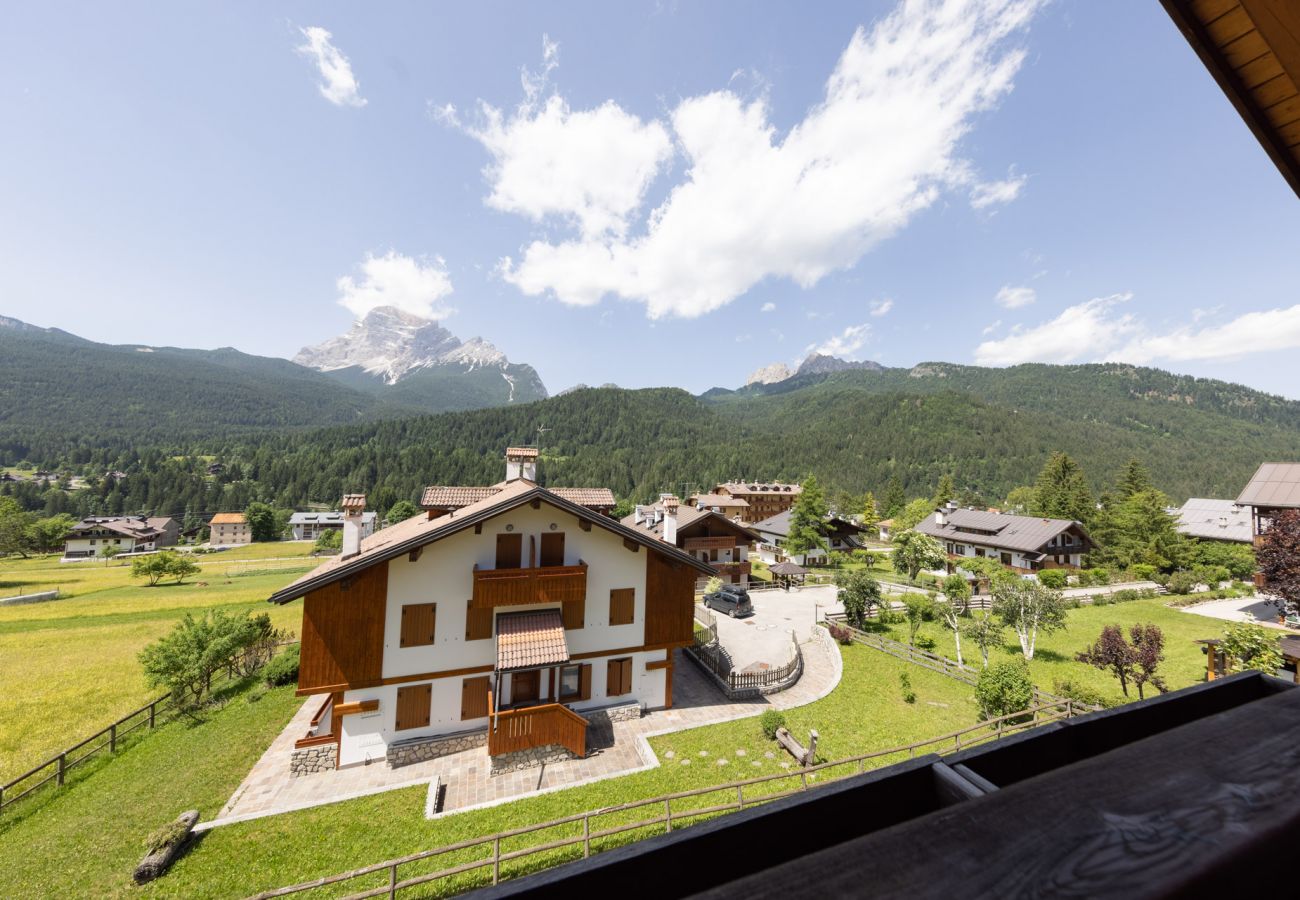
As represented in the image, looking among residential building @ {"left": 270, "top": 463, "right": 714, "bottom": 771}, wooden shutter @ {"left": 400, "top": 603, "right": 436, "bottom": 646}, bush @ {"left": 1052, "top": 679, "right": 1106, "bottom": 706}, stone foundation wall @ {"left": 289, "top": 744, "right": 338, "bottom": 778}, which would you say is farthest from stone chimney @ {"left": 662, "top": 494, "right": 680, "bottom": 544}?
bush @ {"left": 1052, "top": 679, "right": 1106, "bottom": 706}

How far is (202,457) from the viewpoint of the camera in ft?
514

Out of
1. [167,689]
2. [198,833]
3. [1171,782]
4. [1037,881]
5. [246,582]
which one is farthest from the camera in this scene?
[246,582]

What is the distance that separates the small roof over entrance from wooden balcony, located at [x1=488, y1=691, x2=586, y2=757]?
4.69 feet

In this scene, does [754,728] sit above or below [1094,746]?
below

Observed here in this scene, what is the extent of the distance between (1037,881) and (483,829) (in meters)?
14.8

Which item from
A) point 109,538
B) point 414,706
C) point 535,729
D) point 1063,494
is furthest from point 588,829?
point 109,538

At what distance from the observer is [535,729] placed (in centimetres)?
1500

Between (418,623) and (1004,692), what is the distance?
2003cm

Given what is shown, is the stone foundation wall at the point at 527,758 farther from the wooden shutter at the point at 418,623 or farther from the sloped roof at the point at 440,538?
the sloped roof at the point at 440,538

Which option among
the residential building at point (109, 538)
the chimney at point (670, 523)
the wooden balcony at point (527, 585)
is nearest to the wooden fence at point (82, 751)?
the wooden balcony at point (527, 585)

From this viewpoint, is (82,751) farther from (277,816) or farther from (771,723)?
(771,723)

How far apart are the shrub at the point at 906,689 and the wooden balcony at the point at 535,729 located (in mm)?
12662

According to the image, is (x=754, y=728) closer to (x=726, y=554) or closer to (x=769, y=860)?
(x=769, y=860)

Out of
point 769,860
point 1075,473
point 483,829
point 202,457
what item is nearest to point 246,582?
point 483,829
